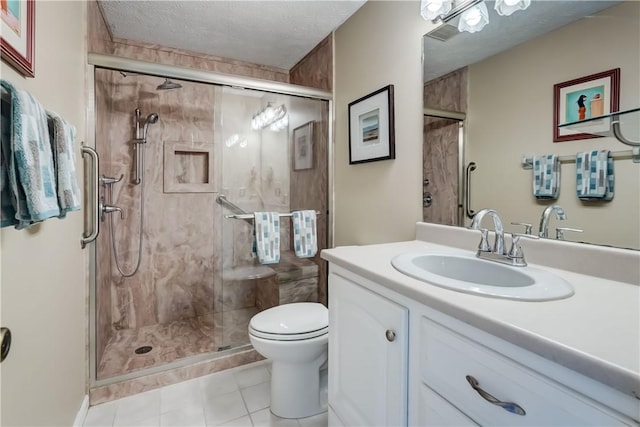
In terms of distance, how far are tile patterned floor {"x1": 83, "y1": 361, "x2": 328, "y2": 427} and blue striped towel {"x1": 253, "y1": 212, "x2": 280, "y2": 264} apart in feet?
2.43

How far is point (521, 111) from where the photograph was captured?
3.61 feet

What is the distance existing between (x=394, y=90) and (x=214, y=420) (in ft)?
6.30

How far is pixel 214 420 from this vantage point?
1.48 metres

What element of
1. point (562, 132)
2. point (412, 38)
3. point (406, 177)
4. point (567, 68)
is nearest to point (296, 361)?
point (406, 177)

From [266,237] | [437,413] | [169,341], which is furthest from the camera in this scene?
[169,341]

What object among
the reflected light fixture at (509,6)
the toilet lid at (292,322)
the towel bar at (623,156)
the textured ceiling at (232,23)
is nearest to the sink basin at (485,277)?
the towel bar at (623,156)

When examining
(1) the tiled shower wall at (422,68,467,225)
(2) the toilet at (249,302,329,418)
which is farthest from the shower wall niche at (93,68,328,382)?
(1) the tiled shower wall at (422,68,467,225)

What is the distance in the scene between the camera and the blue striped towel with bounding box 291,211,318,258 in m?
2.05

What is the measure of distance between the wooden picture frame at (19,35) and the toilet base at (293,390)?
148 centimetres

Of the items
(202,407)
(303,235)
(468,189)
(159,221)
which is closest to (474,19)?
(468,189)

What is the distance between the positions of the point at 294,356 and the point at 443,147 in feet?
4.04

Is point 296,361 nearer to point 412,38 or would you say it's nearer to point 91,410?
point 91,410

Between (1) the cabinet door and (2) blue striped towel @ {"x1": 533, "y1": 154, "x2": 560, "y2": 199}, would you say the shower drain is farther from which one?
(2) blue striped towel @ {"x1": 533, "y1": 154, "x2": 560, "y2": 199}

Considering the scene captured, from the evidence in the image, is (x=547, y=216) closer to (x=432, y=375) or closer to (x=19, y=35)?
(x=432, y=375)
